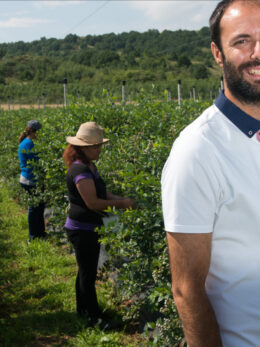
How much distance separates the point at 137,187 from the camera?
2.97 meters

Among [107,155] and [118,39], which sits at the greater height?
[118,39]

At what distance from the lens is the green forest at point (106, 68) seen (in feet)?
180

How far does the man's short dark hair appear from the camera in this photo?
5.09 feet

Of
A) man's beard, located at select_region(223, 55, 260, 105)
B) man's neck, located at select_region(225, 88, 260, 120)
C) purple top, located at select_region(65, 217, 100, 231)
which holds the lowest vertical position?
purple top, located at select_region(65, 217, 100, 231)

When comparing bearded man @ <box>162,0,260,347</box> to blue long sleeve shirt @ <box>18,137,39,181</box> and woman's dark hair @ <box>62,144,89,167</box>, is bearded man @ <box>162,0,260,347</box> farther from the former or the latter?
blue long sleeve shirt @ <box>18,137,39,181</box>

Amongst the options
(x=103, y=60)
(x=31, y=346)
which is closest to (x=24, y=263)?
(x=31, y=346)

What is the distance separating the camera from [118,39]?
12162 cm

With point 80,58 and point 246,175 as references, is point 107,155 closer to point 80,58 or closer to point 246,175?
point 246,175

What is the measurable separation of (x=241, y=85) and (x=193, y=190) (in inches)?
18.7

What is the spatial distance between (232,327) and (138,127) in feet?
11.4

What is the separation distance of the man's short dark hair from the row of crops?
1321mm

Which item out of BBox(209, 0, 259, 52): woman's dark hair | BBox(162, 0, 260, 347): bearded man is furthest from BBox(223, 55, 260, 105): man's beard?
BBox(209, 0, 259, 52): woman's dark hair

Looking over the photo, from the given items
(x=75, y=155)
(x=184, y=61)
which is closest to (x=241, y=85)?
(x=75, y=155)

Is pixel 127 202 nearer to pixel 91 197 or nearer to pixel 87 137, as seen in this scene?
pixel 91 197
